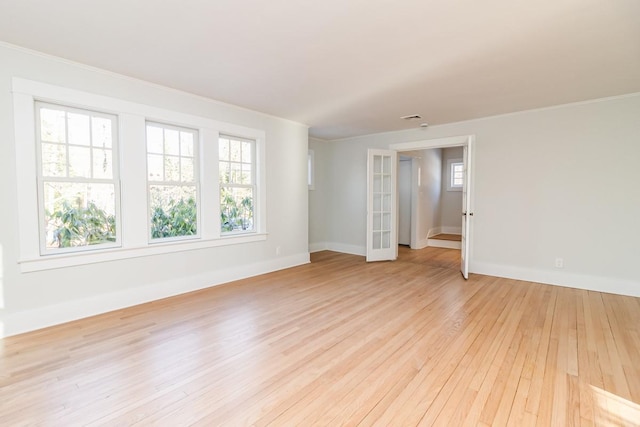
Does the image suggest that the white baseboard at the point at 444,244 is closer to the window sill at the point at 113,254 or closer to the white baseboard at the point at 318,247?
the white baseboard at the point at 318,247

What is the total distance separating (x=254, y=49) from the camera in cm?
273

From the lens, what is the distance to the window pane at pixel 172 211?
381 centimetres

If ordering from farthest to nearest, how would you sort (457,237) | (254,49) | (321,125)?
(457,237)
(321,125)
(254,49)

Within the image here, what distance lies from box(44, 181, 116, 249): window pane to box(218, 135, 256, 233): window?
1427 mm

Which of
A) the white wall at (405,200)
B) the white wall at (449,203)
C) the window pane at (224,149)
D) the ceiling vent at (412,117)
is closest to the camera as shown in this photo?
the window pane at (224,149)

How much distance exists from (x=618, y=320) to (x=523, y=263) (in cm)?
163

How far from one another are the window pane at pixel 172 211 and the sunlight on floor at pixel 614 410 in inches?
169

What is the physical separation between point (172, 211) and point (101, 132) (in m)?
1.18

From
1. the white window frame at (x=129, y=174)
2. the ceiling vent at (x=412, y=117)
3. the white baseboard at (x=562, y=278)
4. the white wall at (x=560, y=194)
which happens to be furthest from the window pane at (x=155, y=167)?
the white baseboard at (x=562, y=278)

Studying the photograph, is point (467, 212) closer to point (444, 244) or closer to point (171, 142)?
point (444, 244)

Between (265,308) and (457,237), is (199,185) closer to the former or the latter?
(265,308)

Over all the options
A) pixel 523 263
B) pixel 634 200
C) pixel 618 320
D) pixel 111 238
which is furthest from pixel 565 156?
pixel 111 238

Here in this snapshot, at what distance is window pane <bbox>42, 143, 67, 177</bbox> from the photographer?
2988 millimetres

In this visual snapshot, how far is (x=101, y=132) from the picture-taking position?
131 inches
